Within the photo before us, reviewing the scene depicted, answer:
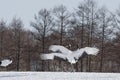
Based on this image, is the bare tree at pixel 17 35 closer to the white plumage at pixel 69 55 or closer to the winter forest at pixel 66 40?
the winter forest at pixel 66 40

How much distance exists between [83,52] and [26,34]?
32.1 m

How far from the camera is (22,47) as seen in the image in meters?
64.6

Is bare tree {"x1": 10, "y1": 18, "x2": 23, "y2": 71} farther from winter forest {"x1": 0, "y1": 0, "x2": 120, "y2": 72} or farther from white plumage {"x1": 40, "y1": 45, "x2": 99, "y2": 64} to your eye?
white plumage {"x1": 40, "y1": 45, "x2": 99, "y2": 64}

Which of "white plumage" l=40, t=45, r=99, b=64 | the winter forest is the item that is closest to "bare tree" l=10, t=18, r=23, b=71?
the winter forest

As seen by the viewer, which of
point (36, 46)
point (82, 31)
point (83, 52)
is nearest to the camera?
point (83, 52)

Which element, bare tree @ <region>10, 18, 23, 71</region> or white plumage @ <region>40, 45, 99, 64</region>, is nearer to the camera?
white plumage @ <region>40, 45, 99, 64</region>

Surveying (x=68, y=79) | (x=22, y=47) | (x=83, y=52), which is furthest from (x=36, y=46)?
(x=68, y=79)

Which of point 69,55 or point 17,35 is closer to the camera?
point 69,55

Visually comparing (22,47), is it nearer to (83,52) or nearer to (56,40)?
(56,40)

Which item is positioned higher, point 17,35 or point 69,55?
point 17,35

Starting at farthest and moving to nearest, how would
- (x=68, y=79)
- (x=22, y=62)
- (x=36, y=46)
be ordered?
(x=22, y=62), (x=36, y=46), (x=68, y=79)

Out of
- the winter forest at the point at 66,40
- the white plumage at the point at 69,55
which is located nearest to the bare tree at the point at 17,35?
the winter forest at the point at 66,40

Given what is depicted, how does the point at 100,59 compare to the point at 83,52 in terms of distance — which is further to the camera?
the point at 100,59

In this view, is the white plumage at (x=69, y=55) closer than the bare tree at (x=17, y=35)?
Yes
